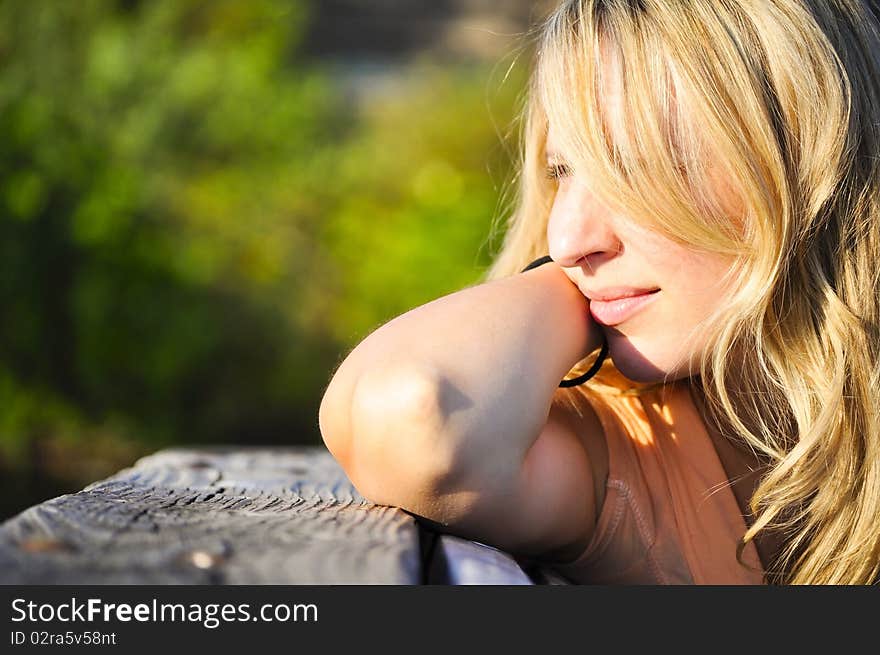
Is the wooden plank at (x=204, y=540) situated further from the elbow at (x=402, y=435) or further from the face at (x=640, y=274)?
the face at (x=640, y=274)

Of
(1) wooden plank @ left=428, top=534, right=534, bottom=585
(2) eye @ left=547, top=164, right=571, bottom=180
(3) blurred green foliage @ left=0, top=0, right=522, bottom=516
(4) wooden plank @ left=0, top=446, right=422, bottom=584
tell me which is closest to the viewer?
(4) wooden plank @ left=0, top=446, right=422, bottom=584

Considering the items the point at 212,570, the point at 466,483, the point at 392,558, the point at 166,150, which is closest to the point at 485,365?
the point at 466,483

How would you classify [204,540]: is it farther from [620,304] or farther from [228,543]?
[620,304]

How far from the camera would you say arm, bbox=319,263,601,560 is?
41.0 inches

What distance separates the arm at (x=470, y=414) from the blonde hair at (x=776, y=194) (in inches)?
8.7

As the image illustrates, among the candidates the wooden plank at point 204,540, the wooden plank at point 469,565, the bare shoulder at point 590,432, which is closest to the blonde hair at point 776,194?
the bare shoulder at point 590,432

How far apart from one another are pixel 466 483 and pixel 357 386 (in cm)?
17

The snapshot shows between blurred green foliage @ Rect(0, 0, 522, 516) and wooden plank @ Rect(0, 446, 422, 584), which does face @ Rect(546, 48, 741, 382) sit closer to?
wooden plank @ Rect(0, 446, 422, 584)

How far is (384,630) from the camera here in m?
0.86

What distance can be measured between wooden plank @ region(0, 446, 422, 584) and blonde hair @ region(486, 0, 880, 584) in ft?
1.76

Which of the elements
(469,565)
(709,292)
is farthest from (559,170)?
(469,565)

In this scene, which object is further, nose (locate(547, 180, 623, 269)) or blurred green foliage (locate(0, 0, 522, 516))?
blurred green foliage (locate(0, 0, 522, 516))

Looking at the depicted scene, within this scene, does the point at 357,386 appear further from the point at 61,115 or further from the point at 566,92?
the point at 61,115

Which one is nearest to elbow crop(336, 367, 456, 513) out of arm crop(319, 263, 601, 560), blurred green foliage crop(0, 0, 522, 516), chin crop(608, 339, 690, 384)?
arm crop(319, 263, 601, 560)
